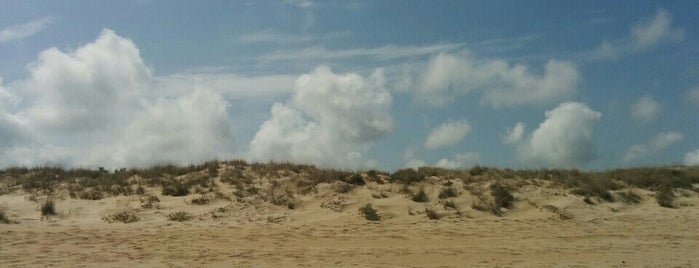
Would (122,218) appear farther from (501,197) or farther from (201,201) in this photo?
(501,197)

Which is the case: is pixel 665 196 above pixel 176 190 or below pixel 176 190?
below

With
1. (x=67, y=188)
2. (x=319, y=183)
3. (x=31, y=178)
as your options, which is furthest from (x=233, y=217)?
(x=31, y=178)

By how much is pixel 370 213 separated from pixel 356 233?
2226 millimetres

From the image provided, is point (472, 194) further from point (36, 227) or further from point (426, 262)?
point (36, 227)

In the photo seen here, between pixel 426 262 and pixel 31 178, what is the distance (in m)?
17.6

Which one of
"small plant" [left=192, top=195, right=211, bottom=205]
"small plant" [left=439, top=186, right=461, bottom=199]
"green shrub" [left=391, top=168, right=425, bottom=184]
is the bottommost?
"small plant" [left=192, top=195, right=211, bottom=205]

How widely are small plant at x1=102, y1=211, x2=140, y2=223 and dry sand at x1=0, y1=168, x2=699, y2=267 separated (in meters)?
0.33

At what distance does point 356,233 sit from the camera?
1712 cm

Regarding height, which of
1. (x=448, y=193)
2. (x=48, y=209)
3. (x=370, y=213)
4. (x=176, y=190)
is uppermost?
(x=176, y=190)

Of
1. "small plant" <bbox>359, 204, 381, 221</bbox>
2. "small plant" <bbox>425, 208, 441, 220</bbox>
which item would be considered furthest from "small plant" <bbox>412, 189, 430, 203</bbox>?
"small plant" <bbox>359, 204, 381, 221</bbox>

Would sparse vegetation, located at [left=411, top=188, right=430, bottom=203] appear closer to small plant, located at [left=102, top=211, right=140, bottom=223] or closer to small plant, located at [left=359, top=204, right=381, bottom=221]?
small plant, located at [left=359, top=204, right=381, bottom=221]

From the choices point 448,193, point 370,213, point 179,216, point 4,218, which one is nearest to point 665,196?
point 448,193

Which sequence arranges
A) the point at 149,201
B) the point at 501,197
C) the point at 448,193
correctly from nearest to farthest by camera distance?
1. the point at 501,197
2. the point at 149,201
3. the point at 448,193

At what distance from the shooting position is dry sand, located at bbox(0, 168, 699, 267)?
13859 mm
